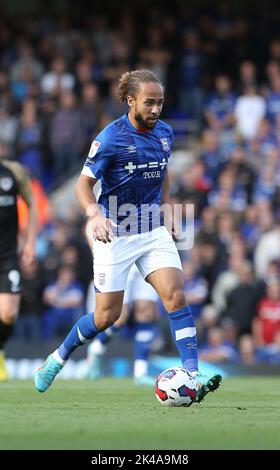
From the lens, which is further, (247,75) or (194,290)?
(247,75)

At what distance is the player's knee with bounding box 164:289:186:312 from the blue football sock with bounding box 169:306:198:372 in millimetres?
35

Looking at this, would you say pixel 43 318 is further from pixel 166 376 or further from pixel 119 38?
pixel 166 376

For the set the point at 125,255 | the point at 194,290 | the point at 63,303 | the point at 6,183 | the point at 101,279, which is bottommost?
the point at 63,303

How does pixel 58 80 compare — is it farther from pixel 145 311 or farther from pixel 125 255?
pixel 125 255

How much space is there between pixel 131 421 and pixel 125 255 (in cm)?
192

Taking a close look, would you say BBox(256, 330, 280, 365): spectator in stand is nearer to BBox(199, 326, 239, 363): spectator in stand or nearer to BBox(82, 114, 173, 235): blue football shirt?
BBox(199, 326, 239, 363): spectator in stand

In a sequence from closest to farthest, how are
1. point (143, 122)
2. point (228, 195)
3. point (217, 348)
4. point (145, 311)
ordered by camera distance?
point (143, 122) < point (145, 311) < point (217, 348) < point (228, 195)

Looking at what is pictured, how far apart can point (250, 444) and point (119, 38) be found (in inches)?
704

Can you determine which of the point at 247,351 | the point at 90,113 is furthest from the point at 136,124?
the point at 90,113

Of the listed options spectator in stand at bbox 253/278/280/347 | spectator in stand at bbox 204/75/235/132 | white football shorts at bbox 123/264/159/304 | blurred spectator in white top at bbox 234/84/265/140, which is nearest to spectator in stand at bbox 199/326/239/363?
spectator in stand at bbox 253/278/280/347

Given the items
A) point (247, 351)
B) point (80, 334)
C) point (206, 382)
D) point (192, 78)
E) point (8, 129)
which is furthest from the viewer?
point (192, 78)

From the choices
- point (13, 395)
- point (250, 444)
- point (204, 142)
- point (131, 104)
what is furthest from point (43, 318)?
point (250, 444)

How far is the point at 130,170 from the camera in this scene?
915 cm

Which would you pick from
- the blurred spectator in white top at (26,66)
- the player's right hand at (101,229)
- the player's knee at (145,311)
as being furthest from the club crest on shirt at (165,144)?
the blurred spectator in white top at (26,66)
